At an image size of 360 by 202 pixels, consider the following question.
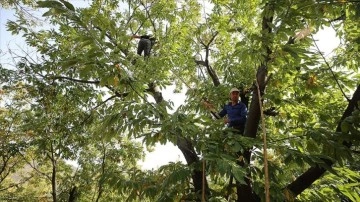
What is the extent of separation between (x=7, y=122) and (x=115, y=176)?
10462 mm

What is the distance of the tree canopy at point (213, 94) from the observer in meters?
3.12

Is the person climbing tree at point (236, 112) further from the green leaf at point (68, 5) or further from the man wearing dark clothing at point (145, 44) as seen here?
the green leaf at point (68, 5)

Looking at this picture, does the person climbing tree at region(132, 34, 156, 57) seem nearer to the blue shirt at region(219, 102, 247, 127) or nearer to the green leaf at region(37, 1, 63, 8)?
the blue shirt at region(219, 102, 247, 127)

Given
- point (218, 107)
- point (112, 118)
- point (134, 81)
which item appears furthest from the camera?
point (218, 107)

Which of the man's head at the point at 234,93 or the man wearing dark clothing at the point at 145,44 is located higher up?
the man wearing dark clothing at the point at 145,44

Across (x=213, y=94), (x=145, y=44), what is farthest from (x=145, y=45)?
(x=213, y=94)

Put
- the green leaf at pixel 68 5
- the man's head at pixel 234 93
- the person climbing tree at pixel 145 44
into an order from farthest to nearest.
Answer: the person climbing tree at pixel 145 44 → the man's head at pixel 234 93 → the green leaf at pixel 68 5

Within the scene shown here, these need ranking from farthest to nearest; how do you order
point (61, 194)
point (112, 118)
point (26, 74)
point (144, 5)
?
point (61, 194) → point (144, 5) → point (26, 74) → point (112, 118)

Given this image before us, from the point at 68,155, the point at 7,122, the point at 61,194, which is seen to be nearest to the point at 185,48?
the point at 68,155

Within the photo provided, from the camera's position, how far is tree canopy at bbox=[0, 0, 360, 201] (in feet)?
10.2

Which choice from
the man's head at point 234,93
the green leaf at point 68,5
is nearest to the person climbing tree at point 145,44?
the man's head at point 234,93

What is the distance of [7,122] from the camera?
13320mm

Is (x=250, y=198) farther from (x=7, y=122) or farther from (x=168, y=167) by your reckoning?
(x=7, y=122)

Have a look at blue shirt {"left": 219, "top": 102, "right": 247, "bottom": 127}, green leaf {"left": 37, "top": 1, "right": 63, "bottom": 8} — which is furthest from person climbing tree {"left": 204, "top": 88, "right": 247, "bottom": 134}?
green leaf {"left": 37, "top": 1, "right": 63, "bottom": 8}
